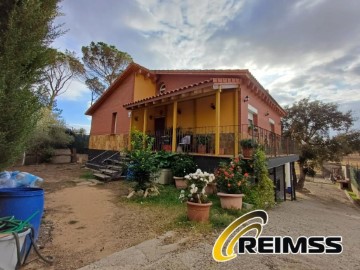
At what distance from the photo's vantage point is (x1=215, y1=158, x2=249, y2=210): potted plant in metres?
5.44

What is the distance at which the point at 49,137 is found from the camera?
15594mm

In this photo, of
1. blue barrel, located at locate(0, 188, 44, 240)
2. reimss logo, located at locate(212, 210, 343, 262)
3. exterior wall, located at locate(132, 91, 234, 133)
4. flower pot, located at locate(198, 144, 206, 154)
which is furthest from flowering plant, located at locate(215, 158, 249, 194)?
blue barrel, located at locate(0, 188, 44, 240)

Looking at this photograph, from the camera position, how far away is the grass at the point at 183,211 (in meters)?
4.26

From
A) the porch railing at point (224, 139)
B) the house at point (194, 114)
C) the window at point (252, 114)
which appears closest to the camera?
the porch railing at point (224, 139)

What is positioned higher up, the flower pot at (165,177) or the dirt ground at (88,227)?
the flower pot at (165,177)

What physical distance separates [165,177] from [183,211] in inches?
125

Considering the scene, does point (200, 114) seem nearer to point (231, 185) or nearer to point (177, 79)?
point (177, 79)

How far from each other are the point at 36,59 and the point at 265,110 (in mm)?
11228

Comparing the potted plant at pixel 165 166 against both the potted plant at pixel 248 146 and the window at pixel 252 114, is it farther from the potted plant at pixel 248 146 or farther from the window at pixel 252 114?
the window at pixel 252 114

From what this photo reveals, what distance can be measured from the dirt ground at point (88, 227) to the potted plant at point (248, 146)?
3.30m

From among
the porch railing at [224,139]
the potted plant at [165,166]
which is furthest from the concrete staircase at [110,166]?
the porch railing at [224,139]

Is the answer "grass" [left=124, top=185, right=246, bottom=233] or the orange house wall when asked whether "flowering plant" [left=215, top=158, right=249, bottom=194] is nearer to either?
"grass" [left=124, top=185, right=246, bottom=233]

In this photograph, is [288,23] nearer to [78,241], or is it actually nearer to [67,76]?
[78,241]

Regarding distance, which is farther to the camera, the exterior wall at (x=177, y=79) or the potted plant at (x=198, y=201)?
the exterior wall at (x=177, y=79)
